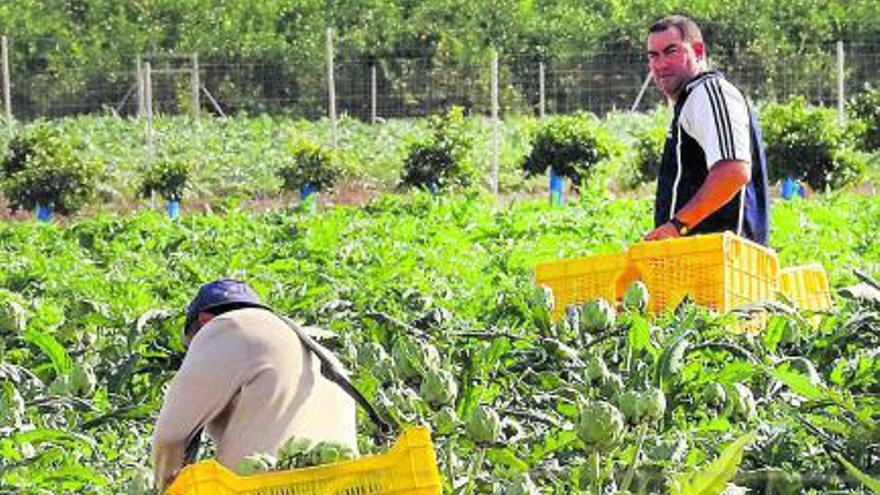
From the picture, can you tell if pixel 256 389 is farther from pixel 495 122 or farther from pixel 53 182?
pixel 495 122

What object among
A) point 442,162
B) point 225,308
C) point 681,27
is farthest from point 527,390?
point 442,162

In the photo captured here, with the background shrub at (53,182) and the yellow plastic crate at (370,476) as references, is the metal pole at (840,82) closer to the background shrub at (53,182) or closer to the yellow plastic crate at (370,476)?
the background shrub at (53,182)

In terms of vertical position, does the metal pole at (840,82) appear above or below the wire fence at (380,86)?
above

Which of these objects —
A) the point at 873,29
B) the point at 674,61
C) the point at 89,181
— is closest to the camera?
the point at 674,61

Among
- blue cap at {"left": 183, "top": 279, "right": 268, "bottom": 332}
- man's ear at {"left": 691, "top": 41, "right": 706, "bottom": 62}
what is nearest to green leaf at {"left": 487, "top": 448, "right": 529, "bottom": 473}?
blue cap at {"left": 183, "top": 279, "right": 268, "bottom": 332}

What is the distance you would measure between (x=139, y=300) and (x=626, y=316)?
402cm

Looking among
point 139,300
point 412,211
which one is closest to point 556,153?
point 412,211

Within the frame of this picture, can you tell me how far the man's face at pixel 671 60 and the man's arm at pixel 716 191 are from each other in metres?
0.38

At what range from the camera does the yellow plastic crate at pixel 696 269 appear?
585 centimetres

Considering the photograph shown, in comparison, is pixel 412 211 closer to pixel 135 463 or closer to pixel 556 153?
pixel 556 153

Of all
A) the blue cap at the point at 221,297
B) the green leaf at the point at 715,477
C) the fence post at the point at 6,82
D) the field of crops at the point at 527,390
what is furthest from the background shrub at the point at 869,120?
the green leaf at the point at 715,477

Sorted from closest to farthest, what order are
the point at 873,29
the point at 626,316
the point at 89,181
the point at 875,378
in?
the point at 875,378
the point at 626,316
the point at 89,181
the point at 873,29

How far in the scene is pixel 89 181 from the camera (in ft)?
77.2

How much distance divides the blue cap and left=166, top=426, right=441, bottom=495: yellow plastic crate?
6.54 ft
